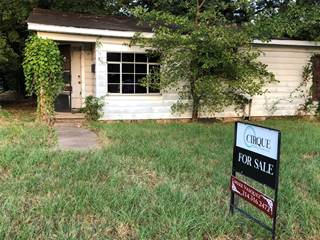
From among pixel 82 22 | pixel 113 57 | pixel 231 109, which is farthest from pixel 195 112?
pixel 82 22

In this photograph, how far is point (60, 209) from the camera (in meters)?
4.50

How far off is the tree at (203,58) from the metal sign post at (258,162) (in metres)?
7.35

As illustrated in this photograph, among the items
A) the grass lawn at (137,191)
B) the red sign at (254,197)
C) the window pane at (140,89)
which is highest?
the window pane at (140,89)

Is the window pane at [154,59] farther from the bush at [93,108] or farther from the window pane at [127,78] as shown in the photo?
the bush at [93,108]

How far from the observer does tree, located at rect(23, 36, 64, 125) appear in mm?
11344

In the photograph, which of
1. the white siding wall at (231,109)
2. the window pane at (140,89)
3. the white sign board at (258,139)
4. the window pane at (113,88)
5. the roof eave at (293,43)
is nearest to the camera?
the white sign board at (258,139)

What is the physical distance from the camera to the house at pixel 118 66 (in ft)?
39.7

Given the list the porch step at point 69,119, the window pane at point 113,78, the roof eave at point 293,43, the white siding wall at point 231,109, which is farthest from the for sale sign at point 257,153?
the roof eave at point 293,43

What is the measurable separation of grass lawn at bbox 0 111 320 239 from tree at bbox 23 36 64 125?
303 centimetres

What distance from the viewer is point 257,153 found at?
4051 mm

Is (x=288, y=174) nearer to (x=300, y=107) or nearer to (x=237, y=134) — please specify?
(x=237, y=134)

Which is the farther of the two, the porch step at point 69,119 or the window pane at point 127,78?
the window pane at point 127,78

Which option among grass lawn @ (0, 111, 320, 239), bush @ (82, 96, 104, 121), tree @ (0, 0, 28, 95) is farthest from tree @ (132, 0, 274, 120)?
tree @ (0, 0, 28, 95)

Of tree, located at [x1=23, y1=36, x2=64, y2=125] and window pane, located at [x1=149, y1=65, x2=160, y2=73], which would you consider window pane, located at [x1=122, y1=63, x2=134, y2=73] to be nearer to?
window pane, located at [x1=149, y1=65, x2=160, y2=73]
